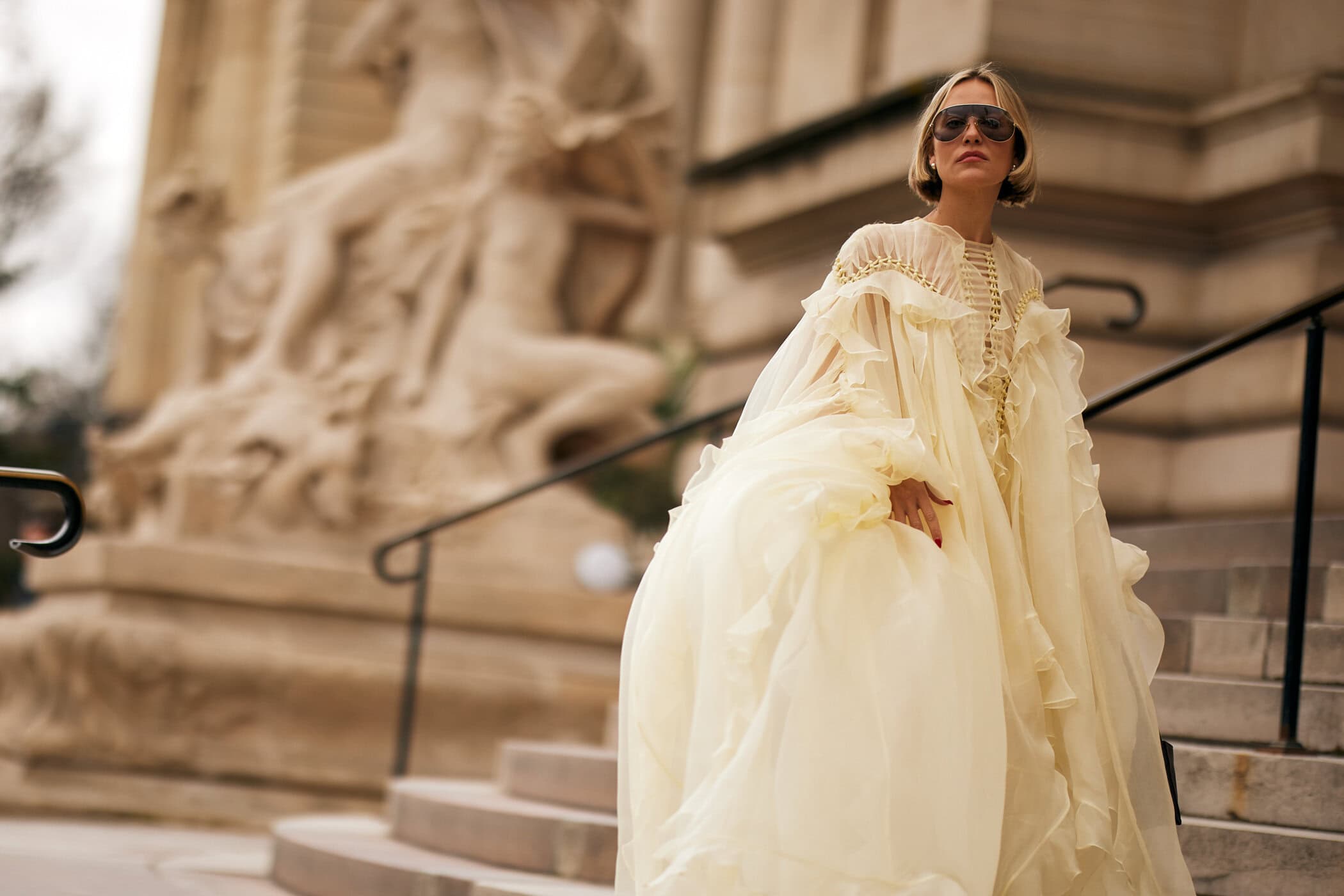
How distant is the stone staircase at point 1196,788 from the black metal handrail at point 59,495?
1.60 meters

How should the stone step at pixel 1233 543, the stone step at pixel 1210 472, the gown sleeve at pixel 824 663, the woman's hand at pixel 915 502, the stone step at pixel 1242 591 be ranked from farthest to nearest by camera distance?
the stone step at pixel 1210 472, the stone step at pixel 1233 543, the stone step at pixel 1242 591, the woman's hand at pixel 915 502, the gown sleeve at pixel 824 663

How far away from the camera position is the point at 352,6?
1967 centimetres

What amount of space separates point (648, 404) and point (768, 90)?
673 centimetres

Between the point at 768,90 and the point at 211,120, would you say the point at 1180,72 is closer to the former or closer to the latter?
the point at 768,90

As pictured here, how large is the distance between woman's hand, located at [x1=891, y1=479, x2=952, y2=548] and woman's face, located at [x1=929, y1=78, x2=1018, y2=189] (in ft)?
2.30

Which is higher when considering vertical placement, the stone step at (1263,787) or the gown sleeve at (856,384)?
the gown sleeve at (856,384)

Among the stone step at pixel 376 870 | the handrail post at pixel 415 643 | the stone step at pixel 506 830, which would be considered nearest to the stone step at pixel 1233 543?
the stone step at pixel 506 830

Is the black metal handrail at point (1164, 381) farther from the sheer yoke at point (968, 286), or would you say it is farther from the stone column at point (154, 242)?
the stone column at point (154, 242)

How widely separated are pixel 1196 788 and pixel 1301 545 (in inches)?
28.0

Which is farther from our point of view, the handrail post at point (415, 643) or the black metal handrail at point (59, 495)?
the handrail post at point (415, 643)

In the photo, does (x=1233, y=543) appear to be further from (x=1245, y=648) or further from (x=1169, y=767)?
(x=1169, y=767)

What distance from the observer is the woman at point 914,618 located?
11.3ft

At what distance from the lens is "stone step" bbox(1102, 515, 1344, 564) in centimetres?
620

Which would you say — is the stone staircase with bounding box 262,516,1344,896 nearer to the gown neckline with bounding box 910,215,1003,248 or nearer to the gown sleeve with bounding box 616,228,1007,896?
the gown sleeve with bounding box 616,228,1007,896
